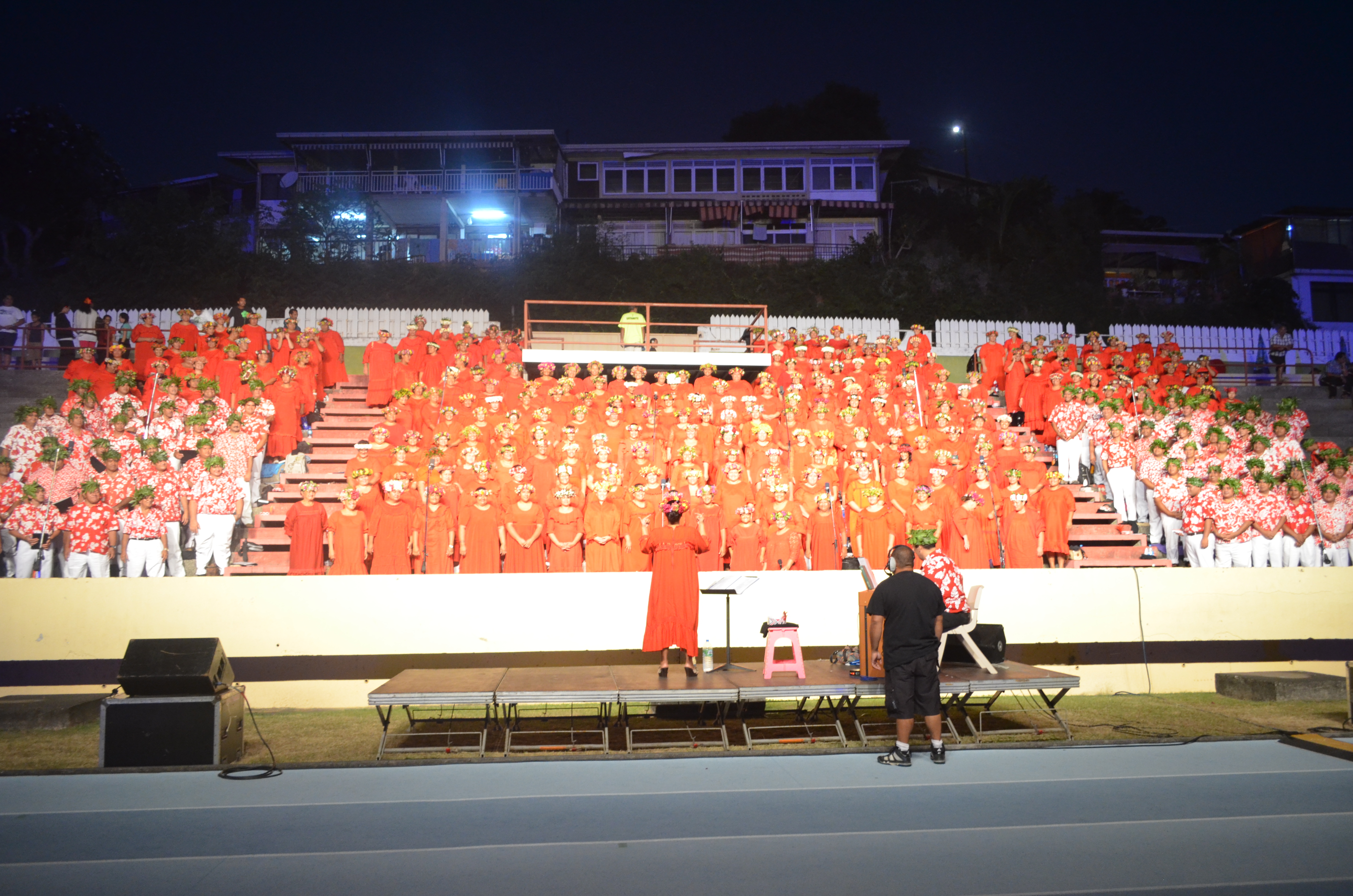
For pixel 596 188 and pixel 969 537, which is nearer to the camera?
pixel 969 537

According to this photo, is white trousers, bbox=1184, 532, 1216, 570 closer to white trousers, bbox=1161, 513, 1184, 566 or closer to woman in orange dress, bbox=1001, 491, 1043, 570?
white trousers, bbox=1161, 513, 1184, 566

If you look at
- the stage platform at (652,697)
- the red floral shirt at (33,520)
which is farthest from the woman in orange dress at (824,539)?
the red floral shirt at (33,520)

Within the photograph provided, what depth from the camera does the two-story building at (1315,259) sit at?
31484 millimetres

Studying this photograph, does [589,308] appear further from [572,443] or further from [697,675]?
[697,675]

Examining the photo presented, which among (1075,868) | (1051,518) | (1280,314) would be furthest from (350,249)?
(1280,314)

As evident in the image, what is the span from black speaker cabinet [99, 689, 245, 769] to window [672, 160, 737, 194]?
92.0 feet

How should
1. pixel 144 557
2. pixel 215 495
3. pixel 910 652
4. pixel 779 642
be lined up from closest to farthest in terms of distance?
pixel 910 652, pixel 779 642, pixel 144 557, pixel 215 495

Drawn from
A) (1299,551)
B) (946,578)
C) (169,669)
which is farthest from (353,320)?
(1299,551)

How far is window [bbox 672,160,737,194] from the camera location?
3188 centimetres

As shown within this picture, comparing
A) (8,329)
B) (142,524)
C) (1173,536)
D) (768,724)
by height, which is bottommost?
(768,724)

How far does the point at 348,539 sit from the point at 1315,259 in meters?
35.1

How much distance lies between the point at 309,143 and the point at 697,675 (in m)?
29.4

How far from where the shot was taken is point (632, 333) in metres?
17.6

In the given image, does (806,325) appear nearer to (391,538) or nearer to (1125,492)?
(1125,492)
